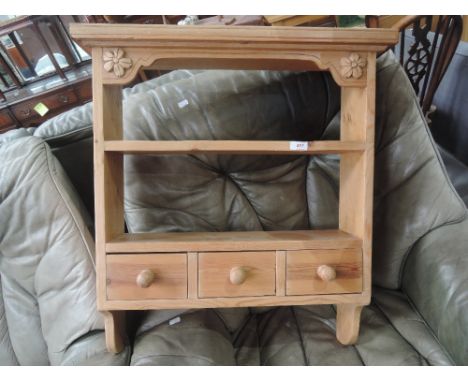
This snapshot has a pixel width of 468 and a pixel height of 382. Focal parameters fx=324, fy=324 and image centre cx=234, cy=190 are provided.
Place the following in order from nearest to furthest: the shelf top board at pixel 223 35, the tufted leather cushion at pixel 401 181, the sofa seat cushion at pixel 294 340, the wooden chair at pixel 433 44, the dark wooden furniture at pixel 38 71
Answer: the shelf top board at pixel 223 35, the sofa seat cushion at pixel 294 340, the tufted leather cushion at pixel 401 181, the wooden chair at pixel 433 44, the dark wooden furniture at pixel 38 71

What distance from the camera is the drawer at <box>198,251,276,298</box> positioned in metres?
0.71

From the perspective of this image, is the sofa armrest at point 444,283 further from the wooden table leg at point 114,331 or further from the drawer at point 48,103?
the drawer at point 48,103

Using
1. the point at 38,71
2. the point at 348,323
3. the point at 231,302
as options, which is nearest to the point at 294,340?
the point at 348,323

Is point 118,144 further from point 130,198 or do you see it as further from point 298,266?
point 298,266

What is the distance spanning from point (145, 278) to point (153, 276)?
0.02 meters

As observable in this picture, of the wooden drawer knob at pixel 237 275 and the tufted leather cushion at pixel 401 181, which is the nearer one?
the wooden drawer knob at pixel 237 275

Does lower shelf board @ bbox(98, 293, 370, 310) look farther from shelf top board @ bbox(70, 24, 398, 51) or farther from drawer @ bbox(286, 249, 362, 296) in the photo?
shelf top board @ bbox(70, 24, 398, 51)

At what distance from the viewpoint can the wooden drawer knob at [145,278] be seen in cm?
67

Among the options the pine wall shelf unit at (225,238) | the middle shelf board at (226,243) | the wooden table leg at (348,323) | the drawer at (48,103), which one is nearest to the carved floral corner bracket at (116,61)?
the pine wall shelf unit at (225,238)

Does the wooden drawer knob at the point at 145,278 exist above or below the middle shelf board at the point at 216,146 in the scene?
below

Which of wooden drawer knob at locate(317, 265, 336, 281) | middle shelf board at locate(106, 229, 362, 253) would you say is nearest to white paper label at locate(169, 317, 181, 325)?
middle shelf board at locate(106, 229, 362, 253)

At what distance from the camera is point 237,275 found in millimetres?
679

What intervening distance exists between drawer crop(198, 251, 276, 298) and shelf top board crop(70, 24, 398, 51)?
1.47ft
